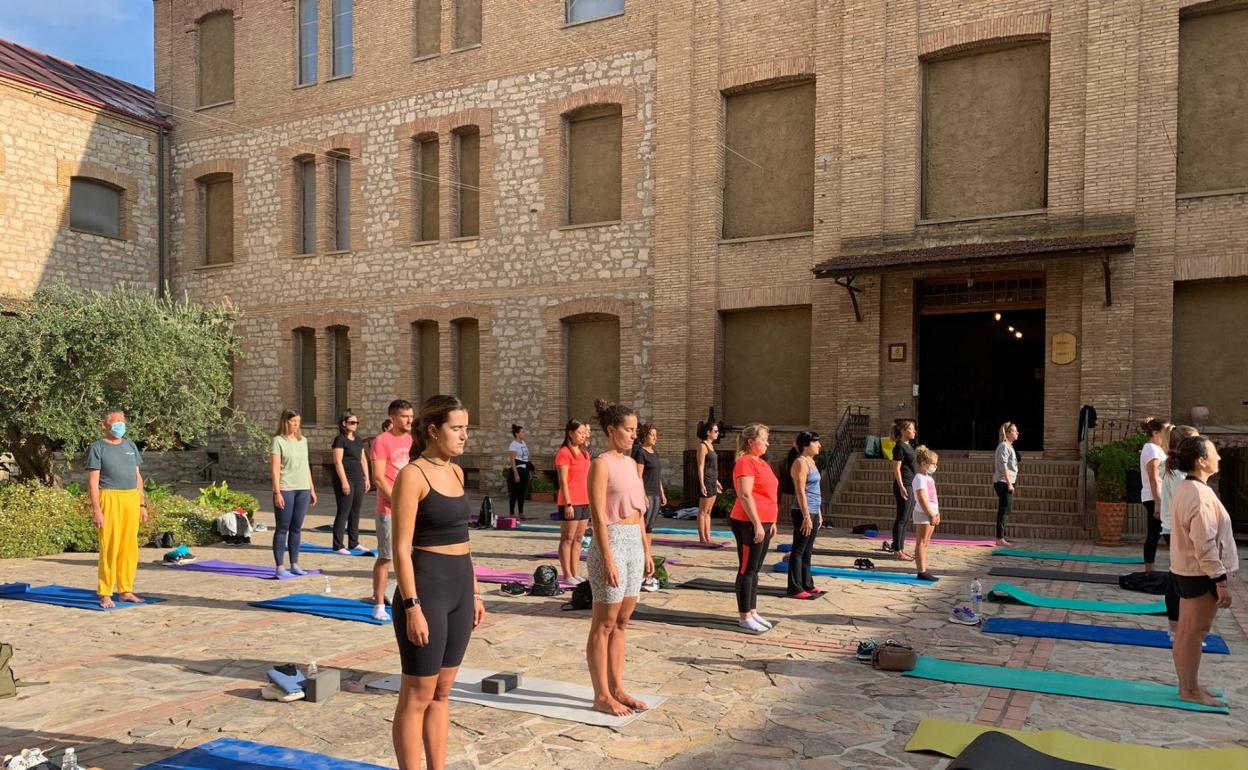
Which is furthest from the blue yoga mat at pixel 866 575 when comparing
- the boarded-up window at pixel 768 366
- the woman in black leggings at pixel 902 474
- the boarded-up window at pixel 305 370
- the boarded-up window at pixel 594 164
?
the boarded-up window at pixel 305 370

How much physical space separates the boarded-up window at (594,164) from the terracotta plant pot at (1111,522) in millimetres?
11058

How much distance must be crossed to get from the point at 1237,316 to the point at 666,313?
9.98 m

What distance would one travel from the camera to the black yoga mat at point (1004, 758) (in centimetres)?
455

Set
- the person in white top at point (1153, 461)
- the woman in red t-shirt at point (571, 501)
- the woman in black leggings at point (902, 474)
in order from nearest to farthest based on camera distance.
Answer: the person in white top at point (1153, 461)
the woman in red t-shirt at point (571, 501)
the woman in black leggings at point (902, 474)

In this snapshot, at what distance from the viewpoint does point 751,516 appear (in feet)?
24.6

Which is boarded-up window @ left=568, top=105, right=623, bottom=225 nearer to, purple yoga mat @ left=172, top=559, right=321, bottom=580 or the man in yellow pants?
purple yoga mat @ left=172, top=559, right=321, bottom=580

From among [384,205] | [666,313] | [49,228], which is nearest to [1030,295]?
[666,313]

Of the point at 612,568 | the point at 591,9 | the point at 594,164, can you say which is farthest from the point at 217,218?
the point at 612,568

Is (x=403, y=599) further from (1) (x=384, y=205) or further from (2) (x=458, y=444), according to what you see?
(1) (x=384, y=205)

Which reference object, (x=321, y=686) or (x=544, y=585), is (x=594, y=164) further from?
(x=321, y=686)

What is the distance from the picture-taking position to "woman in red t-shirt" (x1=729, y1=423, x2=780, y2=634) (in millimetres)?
7523

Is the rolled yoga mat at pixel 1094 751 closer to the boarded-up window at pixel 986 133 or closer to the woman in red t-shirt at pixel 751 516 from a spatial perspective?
the woman in red t-shirt at pixel 751 516

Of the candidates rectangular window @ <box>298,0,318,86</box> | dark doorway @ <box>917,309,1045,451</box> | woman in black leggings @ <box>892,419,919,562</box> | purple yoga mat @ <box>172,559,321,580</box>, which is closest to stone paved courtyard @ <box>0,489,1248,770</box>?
purple yoga mat @ <box>172,559,321,580</box>

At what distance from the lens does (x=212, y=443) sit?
24.9 meters
